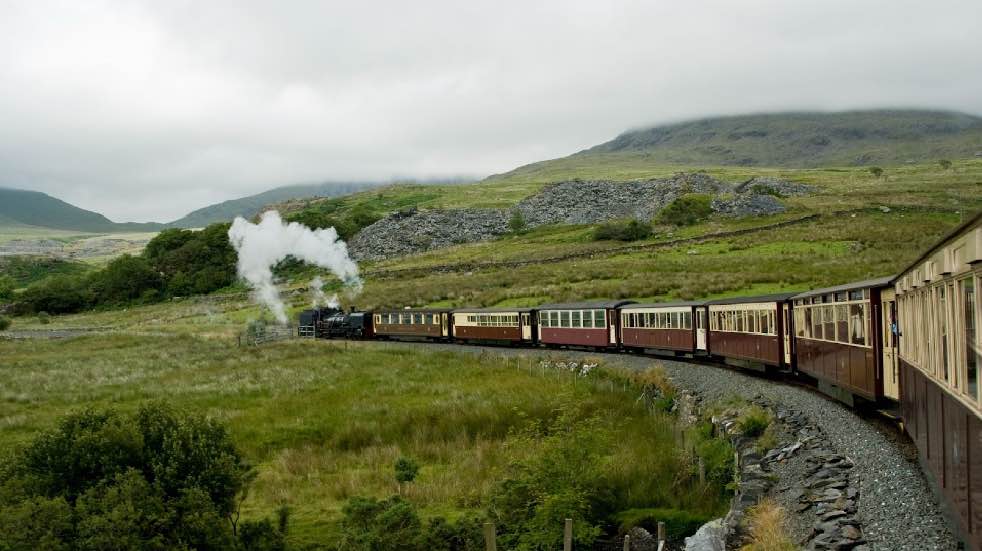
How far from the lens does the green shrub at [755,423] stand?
1641cm

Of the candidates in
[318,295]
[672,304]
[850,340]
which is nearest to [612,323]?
[672,304]

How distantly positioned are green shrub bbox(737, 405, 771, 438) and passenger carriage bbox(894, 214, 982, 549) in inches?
228

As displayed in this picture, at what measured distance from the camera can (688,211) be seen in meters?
111

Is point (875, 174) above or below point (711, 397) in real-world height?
above

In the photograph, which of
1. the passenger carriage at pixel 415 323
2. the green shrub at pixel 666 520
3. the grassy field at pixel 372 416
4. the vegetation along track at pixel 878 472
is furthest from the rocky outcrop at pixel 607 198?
the green shrub at pixel 666 520

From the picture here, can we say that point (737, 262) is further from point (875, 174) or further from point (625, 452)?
point (875, 174)

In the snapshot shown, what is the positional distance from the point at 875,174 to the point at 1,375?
489ft

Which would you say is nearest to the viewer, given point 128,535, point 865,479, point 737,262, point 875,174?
point 865,479

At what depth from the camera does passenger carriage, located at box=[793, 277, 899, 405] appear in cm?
1333

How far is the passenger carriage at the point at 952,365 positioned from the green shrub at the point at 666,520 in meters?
5.32

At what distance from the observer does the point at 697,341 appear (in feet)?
101

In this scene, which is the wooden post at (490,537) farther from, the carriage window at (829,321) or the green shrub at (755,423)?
the carriage window at (829,321)

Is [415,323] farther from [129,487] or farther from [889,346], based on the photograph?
[889,346]

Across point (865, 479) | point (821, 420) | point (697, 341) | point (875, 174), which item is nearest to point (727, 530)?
point (865, 479)
